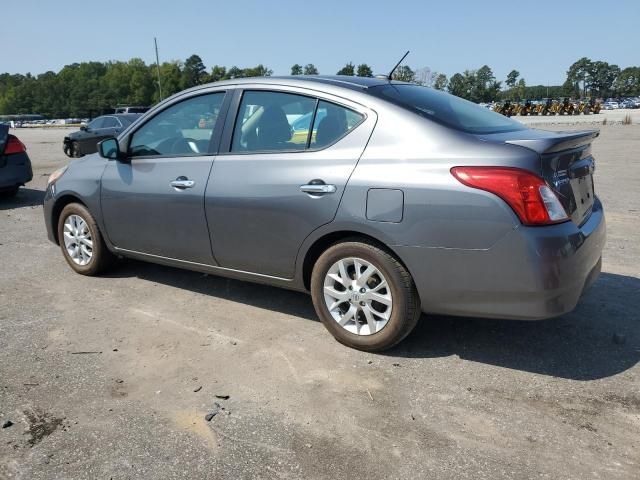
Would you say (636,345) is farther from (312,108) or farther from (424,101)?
(312,108)

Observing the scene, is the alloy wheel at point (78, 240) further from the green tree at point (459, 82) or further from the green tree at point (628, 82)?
the green tree at point (628, 82)

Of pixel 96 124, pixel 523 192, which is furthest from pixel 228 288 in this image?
pixel 96 124

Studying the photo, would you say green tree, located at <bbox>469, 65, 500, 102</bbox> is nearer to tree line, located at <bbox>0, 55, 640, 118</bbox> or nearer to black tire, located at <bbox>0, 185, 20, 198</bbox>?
tree line, located at <bbox>0, 55, 640, 118</bbox>

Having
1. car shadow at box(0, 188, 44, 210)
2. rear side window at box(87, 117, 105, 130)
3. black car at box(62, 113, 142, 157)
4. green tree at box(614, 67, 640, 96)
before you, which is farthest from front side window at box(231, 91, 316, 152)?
green tree at box(614, 67, 640, 96)

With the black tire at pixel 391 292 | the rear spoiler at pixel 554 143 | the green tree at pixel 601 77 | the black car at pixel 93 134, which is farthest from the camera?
the green tree at pixel 601 77

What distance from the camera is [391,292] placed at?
11.0 ft

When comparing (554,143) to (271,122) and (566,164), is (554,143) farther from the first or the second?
(271,122)

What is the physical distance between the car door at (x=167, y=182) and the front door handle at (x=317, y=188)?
92 centimetres

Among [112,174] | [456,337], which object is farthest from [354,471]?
[112,174]

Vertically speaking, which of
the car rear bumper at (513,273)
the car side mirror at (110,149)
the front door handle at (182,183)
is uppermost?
the car side mirror at (110,149)

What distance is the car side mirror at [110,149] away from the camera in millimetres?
4660

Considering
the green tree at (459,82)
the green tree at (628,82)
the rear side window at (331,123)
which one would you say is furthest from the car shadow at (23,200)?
the green tree at (628,82)

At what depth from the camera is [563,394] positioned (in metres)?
3.04

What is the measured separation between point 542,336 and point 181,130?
312 centimetres
